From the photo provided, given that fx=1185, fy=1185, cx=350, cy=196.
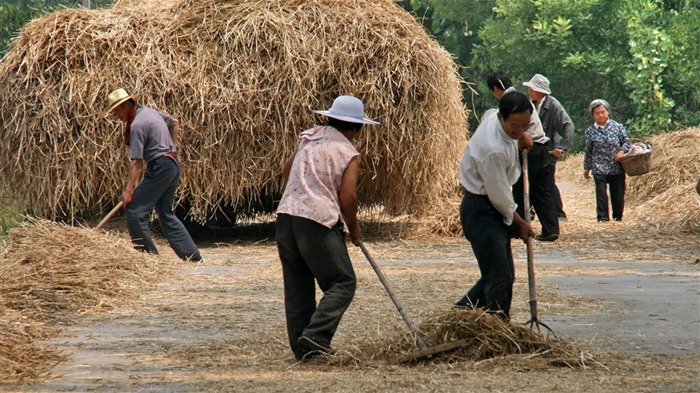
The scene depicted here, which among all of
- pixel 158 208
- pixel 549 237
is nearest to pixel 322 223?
pixel 158 208

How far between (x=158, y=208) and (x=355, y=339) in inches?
204

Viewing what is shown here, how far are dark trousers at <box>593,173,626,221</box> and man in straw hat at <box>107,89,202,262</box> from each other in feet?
20.7

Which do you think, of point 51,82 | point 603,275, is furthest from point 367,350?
point 51,82

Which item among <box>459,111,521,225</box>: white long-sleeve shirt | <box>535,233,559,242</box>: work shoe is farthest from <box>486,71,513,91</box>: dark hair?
<box>459,111,521,225</box>: white long-sleeve shirt

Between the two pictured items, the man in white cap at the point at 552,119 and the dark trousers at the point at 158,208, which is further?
the man in white cap at the point at 552,119

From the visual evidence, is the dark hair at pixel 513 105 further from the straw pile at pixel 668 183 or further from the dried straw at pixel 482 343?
the straw pile at pixel 668 183

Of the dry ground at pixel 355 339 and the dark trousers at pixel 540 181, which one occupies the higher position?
the dark trousers at pixel 540 181

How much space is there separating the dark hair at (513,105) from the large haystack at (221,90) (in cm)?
636

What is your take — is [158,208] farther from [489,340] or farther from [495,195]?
[489,340]

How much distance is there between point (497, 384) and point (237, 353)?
5.43ft

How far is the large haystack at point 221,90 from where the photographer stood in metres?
13.3

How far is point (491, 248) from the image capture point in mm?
6797

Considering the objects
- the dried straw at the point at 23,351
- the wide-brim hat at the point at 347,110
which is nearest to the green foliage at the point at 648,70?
the wide-brim hat at the point at 347,110

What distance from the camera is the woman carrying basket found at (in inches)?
621
